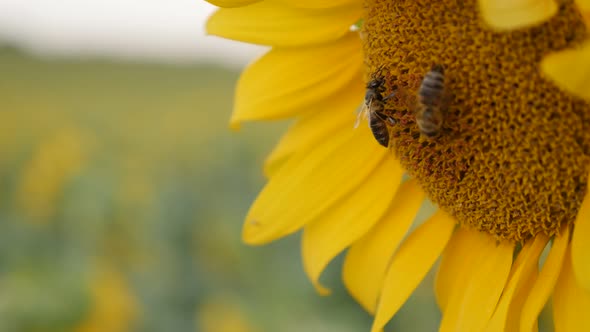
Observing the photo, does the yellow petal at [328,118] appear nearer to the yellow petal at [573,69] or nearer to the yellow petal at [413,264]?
the yellow petal at [413,264]

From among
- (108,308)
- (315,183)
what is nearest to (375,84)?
(315,183)

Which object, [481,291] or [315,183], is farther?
[315,183]

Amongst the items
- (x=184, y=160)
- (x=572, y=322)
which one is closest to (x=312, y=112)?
(x=572, y=322)

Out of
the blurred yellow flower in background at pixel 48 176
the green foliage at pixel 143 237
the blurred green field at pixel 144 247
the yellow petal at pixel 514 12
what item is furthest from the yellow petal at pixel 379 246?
the blurred yellow flower in background at pixel 48 176

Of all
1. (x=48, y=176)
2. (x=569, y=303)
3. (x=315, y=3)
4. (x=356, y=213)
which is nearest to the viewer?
(x=569, y=303)

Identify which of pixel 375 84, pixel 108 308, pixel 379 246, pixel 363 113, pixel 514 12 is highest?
pixel 514 12

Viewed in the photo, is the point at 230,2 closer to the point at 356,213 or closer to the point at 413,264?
the point at 356,213

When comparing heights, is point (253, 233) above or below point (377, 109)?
below
